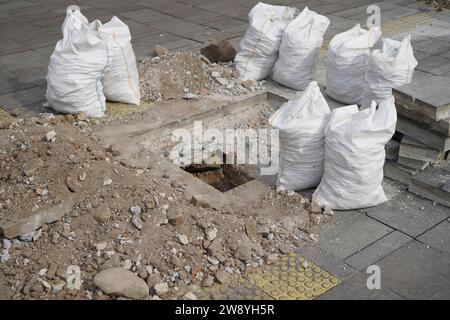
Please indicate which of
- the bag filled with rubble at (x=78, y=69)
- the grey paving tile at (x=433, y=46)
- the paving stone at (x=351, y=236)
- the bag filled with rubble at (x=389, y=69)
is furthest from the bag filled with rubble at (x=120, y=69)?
the grey paving tile at (x=433, y=46)

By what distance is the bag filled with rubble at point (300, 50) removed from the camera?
687 centimetres

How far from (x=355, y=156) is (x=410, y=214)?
30.2 inches

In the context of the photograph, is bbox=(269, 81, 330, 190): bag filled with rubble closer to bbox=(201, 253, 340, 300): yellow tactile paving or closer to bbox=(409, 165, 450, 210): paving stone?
bbox=(409, 165, 450, 210): paving stone

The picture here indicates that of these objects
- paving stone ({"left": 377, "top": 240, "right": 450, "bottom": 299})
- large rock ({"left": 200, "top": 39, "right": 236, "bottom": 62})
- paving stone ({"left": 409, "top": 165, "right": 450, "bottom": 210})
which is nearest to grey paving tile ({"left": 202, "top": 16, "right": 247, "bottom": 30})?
large rock ({"left": 200, "top": 39, "right": 236, "bottom": 62})

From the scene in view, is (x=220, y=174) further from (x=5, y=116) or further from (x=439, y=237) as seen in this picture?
(x=5, y=116)

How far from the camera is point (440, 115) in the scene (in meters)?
5.17

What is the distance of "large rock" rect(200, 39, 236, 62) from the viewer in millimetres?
7656

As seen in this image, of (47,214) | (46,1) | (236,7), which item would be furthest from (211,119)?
(46,1)

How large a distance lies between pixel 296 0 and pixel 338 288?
27.1 ft

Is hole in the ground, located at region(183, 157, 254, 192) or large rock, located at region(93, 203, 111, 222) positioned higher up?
large rock, located at region(93, 203, 111, 222)

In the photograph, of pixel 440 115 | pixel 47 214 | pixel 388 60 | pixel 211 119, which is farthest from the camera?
pixel 211 119

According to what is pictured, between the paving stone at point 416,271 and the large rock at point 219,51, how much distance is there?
3893mm

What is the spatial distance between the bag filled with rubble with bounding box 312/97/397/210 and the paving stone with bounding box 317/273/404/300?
909mm
